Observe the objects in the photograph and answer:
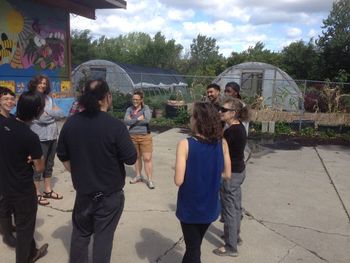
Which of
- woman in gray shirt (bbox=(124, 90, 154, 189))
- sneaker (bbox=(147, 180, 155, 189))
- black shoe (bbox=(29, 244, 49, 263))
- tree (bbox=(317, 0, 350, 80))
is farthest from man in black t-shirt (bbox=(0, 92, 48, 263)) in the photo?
tree (bbox=(317, 0, 350, 80))

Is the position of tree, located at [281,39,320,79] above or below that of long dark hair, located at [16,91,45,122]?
above

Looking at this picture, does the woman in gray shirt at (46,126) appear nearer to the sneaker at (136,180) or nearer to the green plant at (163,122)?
the sneaker at (136,180)

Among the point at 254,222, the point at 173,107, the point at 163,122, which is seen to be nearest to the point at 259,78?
the point at 173,107

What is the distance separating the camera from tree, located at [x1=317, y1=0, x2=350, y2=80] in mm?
27219

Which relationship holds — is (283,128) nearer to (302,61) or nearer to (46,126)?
(46,126)

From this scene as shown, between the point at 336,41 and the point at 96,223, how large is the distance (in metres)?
28.7

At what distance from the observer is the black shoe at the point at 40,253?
3694mm

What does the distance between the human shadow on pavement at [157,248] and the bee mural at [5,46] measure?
5919 mm

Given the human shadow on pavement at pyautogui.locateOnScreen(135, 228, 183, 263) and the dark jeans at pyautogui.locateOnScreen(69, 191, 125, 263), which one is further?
the human shadow on pavement at pyautogui.locateOnScreen(135, 228, 183, 263)

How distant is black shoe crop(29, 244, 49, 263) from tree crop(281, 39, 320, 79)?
27699 mm

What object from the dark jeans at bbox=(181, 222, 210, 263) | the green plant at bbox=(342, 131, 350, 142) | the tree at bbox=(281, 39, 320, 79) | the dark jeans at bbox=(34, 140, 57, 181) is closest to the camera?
the dark jeans at bbox=(181, 222, 210, 263)

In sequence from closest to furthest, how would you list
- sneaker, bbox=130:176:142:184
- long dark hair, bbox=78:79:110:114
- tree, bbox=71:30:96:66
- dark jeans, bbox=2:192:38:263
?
long dark hair, bbox=78:79:110:114
dark jeans, bbox=2:192:38:263
sneaker, bbox=130:176:142:184
tree, bbox=71:30:96:66

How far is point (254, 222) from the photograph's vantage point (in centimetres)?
498

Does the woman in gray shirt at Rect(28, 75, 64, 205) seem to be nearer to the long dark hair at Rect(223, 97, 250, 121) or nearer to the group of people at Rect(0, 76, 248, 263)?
the group of people at Rect(0, 76, 248, 263)
